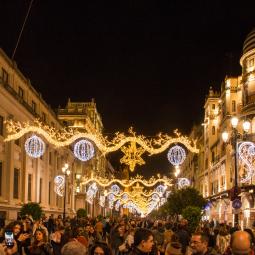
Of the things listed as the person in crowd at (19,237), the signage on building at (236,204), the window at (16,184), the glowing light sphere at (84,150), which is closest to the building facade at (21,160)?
the window at (16,184)

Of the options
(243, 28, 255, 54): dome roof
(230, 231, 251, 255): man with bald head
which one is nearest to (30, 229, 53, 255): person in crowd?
(230, 231, 251, 255): man with bald head

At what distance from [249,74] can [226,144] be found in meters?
20.2

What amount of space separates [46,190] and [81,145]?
90.3 feet

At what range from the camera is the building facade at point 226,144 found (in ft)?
188

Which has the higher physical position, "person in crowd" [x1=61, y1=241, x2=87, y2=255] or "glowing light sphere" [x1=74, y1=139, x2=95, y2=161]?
"glowing light sphere" [x1=74, y1=139, x2=95, y2=161]

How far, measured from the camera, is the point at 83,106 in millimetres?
120312

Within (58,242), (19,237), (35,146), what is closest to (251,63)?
(35,146)

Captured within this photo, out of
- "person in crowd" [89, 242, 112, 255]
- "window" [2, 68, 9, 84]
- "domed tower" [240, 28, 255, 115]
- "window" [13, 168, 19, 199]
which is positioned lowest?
"person in crowd" [89, 242, 112, 255]

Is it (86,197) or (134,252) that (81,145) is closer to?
(134,252)

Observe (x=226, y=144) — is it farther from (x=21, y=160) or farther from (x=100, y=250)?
(x=100, y=250)

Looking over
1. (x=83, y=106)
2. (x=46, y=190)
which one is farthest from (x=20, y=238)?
(x=83, y=106)

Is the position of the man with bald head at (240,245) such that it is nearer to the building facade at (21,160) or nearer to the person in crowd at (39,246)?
the person in crowd at (39,246)

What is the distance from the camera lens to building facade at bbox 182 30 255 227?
5722 centimetres

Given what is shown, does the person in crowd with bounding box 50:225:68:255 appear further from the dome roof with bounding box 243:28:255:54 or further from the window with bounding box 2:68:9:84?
the dome roof with bounding box 243:28:255:54
